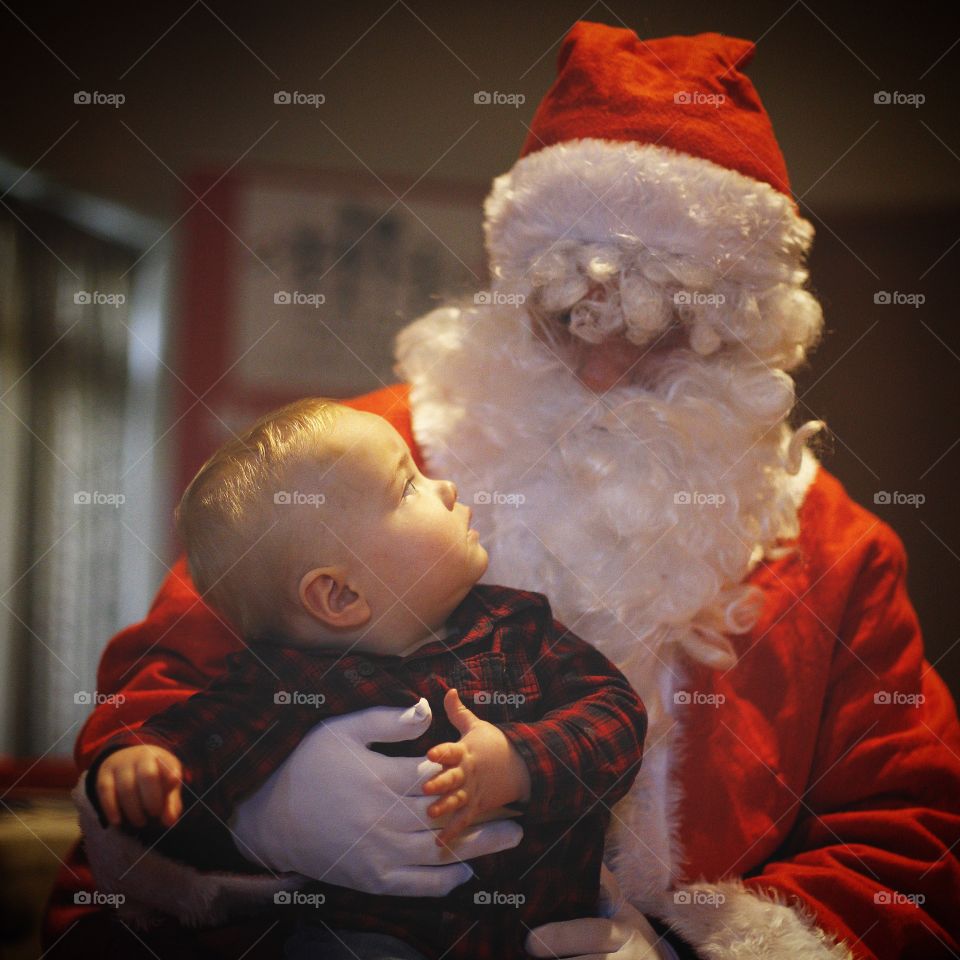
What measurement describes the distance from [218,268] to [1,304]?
316mm

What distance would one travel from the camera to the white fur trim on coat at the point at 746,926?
1142 millimetres

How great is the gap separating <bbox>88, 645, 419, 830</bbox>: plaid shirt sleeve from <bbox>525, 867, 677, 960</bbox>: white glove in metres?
0.31

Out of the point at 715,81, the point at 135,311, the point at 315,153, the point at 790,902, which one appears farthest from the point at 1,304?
the point at 790,902

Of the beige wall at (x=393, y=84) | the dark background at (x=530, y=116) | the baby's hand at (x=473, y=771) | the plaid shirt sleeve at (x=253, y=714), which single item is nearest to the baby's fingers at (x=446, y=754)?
the baby's hand at (x=473, y=771)

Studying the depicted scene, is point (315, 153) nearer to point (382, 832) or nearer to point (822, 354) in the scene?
point (822, 354)

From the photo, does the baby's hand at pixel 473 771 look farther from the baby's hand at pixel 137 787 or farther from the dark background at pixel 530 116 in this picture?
the dark background at pixel 530 116

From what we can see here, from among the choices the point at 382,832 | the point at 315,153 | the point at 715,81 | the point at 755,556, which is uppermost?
the point at 715,81

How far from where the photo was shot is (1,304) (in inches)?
53.0

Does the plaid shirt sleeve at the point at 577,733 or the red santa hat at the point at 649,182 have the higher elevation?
the red santa hat at the point at 649,182

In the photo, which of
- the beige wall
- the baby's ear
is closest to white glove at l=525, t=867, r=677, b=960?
the baby's ear

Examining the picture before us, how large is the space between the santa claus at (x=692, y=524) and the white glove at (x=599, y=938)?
0.06m

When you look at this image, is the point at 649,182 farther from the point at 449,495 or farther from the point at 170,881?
the point at 170,881

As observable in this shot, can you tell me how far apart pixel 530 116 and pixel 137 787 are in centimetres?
108

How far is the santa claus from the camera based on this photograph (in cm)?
120
